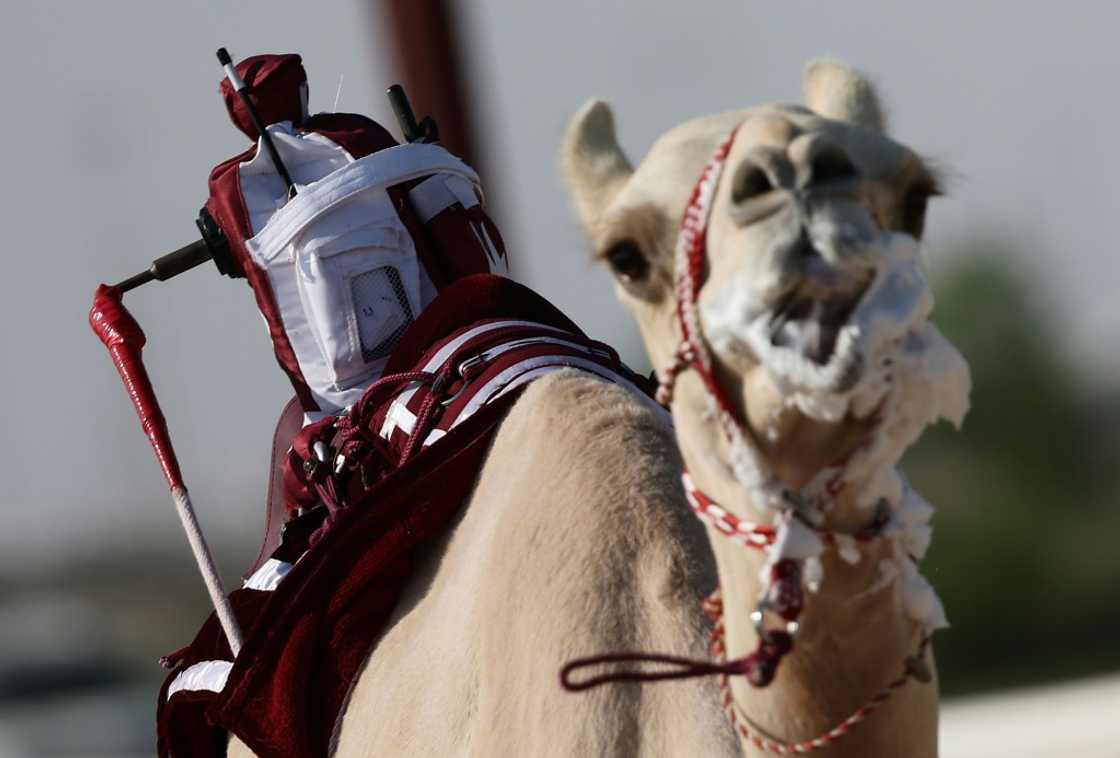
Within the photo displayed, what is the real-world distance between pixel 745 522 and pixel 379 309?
2.46 m

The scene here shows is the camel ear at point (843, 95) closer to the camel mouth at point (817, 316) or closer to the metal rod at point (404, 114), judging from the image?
the camel mouth at point (817, 316)

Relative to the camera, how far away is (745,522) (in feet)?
9.64

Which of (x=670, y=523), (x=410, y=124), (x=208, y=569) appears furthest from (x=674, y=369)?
(x=410, y=124)

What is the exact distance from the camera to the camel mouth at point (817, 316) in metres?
2.73

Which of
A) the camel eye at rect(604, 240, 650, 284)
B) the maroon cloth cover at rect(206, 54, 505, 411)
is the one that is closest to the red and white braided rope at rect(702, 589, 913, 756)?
the camel eye at rect(604, 240, 650, 284)

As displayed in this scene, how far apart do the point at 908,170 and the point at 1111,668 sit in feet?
97.7

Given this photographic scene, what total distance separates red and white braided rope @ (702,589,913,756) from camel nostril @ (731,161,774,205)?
0.65 meters

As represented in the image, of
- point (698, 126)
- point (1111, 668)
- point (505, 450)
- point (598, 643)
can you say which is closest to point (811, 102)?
point (698, 126)

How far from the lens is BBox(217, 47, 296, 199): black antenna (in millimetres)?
5441

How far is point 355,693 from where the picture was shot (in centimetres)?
449

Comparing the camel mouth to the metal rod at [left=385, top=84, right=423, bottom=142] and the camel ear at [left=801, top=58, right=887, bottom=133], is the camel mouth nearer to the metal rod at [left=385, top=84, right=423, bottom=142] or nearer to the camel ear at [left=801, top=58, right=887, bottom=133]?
the camel ear at [left=801, top=58, right=887, bottom=133]

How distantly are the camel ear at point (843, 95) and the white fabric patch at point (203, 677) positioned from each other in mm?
2045

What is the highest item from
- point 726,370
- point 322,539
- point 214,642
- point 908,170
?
point 908,170

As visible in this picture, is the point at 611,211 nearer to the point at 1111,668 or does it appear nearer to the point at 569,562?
the point at 569,562
